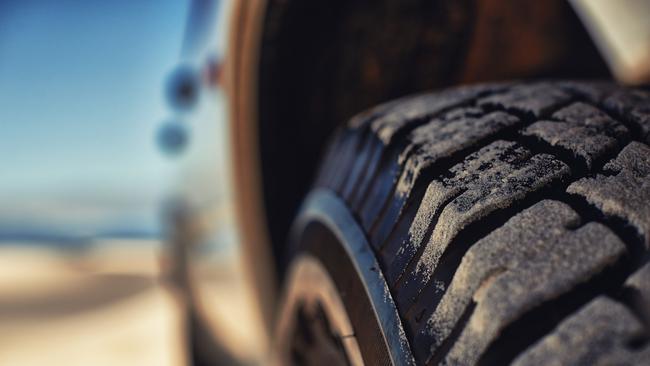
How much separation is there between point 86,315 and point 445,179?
9.35 feet

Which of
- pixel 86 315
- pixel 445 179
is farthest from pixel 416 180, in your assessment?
pixel 86 315

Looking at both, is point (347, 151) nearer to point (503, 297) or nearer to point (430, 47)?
point (430, 47)

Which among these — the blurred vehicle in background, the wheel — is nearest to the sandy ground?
the blurred vehicle in background

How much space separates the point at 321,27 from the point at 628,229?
29.8 inches

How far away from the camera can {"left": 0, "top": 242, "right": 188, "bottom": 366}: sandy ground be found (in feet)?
7.37

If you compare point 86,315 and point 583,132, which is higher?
point 583,132

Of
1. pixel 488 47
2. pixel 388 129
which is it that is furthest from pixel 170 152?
pixel 388 129

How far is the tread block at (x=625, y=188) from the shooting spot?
45 centimetres

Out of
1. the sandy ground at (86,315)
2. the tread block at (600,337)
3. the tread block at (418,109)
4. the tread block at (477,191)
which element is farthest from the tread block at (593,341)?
the sandy ground at (86,315)

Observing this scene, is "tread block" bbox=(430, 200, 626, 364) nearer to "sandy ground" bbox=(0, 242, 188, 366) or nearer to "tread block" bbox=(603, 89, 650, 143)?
"tread block" bbox=(603, 89, 650, 143)

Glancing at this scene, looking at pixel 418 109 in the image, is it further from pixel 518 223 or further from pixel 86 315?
pixel 86 315

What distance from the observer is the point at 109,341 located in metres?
2.46

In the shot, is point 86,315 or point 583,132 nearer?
point 583,132

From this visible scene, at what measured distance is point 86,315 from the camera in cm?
292
